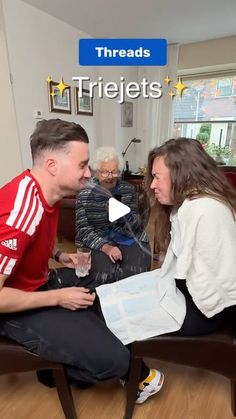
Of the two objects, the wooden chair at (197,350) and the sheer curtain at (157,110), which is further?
→ the sheer curtain at (157,110)

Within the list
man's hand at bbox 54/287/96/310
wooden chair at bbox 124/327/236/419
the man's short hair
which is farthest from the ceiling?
wooden chair at bbox 124/327/236/419

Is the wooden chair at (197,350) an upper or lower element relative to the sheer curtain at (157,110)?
lower

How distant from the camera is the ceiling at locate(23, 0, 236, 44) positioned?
2.73 m

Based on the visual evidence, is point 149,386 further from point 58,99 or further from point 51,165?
point 58,99

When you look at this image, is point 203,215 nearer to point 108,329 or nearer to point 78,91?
point 108,329

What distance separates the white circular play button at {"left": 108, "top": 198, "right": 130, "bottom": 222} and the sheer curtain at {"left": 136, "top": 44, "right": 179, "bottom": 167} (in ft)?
7.91

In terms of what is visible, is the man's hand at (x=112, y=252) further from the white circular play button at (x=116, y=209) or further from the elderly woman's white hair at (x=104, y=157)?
the elderly woman's white hair at (x=104, y=157)

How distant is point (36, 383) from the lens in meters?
1.21

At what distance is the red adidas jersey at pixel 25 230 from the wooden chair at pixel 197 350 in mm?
446

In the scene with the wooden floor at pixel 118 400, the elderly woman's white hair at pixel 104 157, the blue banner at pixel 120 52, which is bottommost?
the wooden floor at pixel 118 400

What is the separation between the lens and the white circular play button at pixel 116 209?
1.68 meters

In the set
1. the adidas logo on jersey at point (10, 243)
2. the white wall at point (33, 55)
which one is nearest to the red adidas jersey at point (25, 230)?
the adidas logo on jersey at point (10, 243)

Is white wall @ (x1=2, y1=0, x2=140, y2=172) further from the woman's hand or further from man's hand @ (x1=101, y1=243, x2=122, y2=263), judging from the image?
the woman's hand

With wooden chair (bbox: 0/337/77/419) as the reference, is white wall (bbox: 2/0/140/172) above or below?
above
